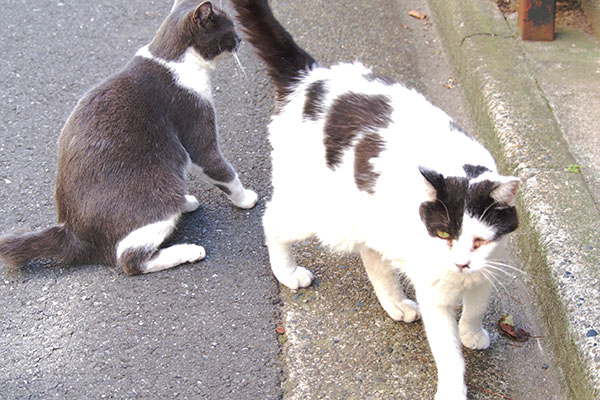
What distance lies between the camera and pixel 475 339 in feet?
8.34

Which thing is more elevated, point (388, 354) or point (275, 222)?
point (275, 222)

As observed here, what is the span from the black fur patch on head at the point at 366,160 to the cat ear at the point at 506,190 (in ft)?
1.49

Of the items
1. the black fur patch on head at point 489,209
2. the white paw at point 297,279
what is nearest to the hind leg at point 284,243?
the white paw at point 297,279

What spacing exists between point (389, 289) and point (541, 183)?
90 cm

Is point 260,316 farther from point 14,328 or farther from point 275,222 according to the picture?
point 14,328

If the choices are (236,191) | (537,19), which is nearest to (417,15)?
(537,19)

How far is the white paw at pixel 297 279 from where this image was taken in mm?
2844

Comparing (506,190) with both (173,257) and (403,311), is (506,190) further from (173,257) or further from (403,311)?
(173,257)

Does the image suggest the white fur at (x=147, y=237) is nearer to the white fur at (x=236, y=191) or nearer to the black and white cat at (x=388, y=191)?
the white fur at (x=236, y=191)

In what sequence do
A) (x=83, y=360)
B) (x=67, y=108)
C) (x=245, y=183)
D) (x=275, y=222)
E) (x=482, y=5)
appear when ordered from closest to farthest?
(x=83, y=360) < (x=275, y=222) < (x=245, y=183) < (x=67, y=108) < (x=482, y=5)

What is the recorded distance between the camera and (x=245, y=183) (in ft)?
11.4

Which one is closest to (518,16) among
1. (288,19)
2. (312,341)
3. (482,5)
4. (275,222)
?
(482,5)

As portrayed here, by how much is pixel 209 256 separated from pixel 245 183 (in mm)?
587

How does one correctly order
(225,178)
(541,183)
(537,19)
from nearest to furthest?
(541,183) → (225,178) → (537,19)
